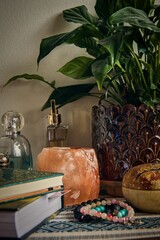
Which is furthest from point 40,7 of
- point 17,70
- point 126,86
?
point 126,86

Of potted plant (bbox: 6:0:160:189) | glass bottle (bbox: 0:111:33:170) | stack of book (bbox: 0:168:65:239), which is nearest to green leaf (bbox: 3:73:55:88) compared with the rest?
potted plant (bbox: 6:0:160:189)

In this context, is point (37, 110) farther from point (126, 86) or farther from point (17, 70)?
point (126, 86)

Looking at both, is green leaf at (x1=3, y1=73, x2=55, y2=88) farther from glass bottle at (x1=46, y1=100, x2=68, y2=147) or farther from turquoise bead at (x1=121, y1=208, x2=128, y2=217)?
turquoise bead at (x1=121, y1=208, x2=128, y2=217)

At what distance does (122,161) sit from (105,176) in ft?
0.19

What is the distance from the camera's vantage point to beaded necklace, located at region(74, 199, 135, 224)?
0.53 meters

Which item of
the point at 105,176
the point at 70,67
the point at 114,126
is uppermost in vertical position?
the point at 70,67

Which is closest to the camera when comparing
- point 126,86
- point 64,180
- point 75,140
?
point 64,180

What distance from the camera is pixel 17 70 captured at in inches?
35.8

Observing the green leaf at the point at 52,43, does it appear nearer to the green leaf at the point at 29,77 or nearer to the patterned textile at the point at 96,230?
the green leaf at the point at 29,77

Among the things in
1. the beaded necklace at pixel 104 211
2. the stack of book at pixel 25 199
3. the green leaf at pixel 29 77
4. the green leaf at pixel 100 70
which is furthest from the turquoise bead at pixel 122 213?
the green leaf at pixel 29 77

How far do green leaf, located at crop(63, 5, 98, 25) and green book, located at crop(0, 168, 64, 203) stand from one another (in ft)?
1.26

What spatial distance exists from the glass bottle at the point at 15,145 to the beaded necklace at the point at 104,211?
25cm

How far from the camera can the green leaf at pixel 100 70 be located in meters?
0.61

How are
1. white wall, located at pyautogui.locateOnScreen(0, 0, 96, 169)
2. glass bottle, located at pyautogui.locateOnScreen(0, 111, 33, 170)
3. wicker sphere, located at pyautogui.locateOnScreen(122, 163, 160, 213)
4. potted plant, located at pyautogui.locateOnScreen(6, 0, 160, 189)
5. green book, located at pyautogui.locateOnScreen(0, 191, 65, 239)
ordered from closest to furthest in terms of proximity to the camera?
green book, located at pyautogui.locateOnScreen(0, 191, 65, 239)
wicker sphere, located at pyautogui.locateOnScreen(122, 163, 160, 213)
potted plant, located at pyautogui.locateOnScreen(6, 0, 160, 189)
glass bottle, located at pyautogui.locateOnScreen(0, 111, 33, 170)
white wall, located at pyautogui.locateOnScreen(0, 0, 96, 169)
